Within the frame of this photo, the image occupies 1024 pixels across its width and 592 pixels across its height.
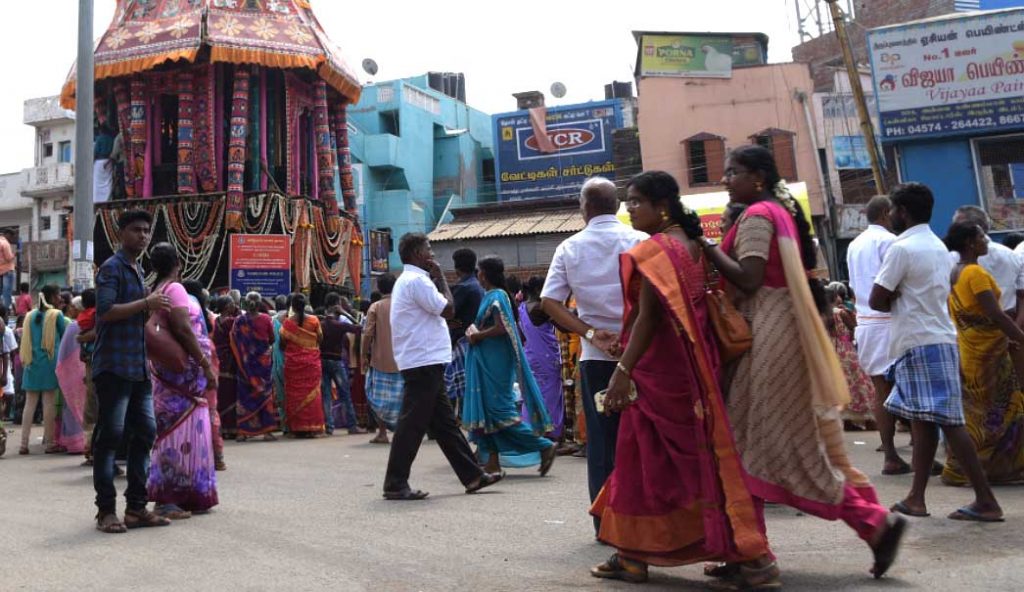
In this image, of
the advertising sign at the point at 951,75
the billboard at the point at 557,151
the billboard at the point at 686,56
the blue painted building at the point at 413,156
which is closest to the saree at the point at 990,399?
the advertising sign at the point at 951,75

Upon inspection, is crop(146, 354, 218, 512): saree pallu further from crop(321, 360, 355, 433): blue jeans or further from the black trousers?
crop(321, 360, 355, 433): blue jeans

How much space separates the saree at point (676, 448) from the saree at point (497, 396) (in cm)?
349

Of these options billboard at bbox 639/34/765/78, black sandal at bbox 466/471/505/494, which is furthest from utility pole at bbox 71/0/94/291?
billboard at bbox 639/34/765/78

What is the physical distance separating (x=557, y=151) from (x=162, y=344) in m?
31.7

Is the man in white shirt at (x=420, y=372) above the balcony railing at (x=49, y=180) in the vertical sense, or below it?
below

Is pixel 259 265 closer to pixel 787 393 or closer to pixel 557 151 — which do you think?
pixel 557 151

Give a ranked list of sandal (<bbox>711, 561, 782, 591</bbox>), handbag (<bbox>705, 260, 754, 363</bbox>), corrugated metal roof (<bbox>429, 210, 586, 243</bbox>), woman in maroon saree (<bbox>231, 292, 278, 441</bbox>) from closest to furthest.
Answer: sandal (<bbox>711, 561, 782, 591</bbox>), handbag (<bbox>705, 260, 754, 363</bbox>), woman in maroon saree (<bbox>231, 292, 278, 441</bbox>), corrugated metal roof (<bbox>429, 210, 586, 243</bbox>)

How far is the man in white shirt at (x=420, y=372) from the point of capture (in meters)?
6.03

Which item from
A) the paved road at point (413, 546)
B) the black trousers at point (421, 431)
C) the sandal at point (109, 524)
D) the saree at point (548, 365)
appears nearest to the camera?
the paved road at point (413, 546)

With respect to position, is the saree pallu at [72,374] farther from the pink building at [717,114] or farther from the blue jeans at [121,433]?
the pink building at [717,114]

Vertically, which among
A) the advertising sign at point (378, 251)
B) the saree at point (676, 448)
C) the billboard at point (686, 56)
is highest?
the billboard at point (686, 56)

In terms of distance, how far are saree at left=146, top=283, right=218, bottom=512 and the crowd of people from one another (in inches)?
0.5

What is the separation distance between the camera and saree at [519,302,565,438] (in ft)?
28.7

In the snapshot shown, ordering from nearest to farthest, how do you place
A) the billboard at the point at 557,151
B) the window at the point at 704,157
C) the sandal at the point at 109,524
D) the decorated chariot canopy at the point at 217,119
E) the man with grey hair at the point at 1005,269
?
the sandal at the point at 109,524 < the man with grey hair at the point at 1005,269 < the decorated chariot canopy at the point at 217,119 < the window at the point at 704,157 < the billboard at the point at 557,151
